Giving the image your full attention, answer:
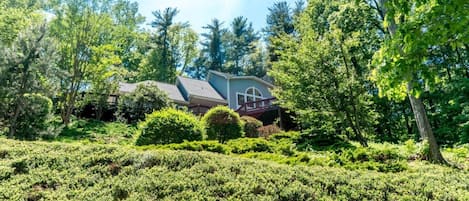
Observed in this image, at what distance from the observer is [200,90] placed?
81.6 feet

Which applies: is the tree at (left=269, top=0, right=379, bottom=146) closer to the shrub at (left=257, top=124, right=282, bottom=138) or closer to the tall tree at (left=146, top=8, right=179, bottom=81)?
the shrub at (left=257, top=124, right=282, bottom=138)

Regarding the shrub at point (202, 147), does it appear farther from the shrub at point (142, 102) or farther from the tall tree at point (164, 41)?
the tall tree at point (164, 41)

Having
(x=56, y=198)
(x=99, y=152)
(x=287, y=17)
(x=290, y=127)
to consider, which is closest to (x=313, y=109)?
Answer: (x=290, y=127)

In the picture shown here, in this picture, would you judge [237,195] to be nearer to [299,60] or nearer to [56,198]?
[56,198]

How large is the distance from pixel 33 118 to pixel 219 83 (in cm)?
1596

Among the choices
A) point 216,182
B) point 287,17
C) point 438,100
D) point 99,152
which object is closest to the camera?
point 216,182

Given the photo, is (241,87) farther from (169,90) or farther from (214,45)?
(214,45)

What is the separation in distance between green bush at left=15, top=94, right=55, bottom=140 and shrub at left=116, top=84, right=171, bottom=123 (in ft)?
21.9

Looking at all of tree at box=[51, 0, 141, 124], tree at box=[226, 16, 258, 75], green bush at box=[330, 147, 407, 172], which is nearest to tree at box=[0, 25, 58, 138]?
tree at box=[51, 0, 141, 124]

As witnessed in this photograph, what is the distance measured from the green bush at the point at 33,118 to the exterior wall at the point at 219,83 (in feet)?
48.9

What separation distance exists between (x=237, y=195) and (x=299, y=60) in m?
8.01

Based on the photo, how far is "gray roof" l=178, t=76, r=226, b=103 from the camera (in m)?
24.0

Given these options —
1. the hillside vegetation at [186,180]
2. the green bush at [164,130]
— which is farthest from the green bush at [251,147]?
the hillside vegetation at [186,180]

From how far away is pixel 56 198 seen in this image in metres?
4.33
